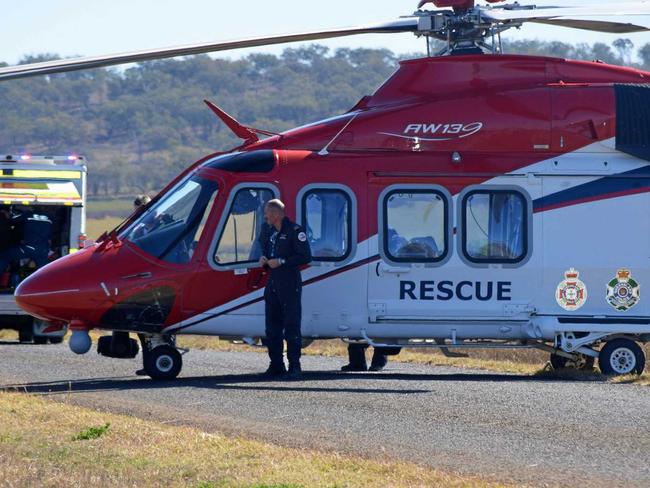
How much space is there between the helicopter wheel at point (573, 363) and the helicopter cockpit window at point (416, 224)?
209 centimetres

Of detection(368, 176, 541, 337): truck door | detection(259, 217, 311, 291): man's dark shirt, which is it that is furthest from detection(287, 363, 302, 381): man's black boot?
detection(368, 176, 541, 337): truck door

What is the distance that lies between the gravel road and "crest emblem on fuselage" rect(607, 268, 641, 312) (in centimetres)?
119

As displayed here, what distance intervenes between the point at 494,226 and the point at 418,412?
3.70 m

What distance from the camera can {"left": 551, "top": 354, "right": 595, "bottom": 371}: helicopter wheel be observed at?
1416 cm

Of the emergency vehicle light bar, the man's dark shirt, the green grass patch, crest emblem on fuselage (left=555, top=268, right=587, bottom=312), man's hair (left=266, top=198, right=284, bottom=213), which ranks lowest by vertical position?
the green grass patch

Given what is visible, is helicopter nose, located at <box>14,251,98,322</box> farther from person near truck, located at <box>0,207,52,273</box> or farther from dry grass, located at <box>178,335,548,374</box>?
person near truck, located at <box>0,207,52,273</box>

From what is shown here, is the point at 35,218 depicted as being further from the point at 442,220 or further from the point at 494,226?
the point at 494,226

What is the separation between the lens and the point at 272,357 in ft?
42.5

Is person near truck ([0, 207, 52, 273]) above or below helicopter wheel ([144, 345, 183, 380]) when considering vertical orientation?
above

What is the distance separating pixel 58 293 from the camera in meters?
12.8

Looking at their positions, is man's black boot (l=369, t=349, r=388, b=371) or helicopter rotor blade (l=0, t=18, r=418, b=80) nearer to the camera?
helicopter rotor blade (l=0, t=18, r=418, b=80)

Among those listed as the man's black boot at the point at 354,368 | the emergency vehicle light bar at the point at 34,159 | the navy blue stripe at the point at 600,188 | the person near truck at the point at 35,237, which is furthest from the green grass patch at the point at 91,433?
the emergency vehicle light bar at the point at 34,159

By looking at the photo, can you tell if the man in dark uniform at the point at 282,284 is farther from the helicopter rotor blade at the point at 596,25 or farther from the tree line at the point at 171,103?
the tree line at the point at 171,103

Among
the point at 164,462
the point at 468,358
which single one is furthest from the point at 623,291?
the point at 164,462
